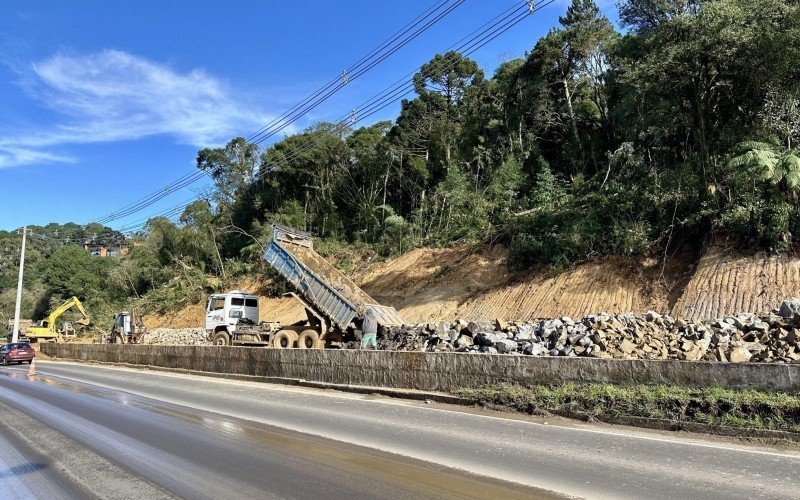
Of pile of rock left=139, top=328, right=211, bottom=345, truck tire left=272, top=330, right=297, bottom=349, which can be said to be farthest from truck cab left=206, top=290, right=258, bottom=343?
pile of rock left=139, top=328, right=211, bottom=345

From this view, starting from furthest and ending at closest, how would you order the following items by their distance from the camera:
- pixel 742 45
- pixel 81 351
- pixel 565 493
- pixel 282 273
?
pixel 81 351 < pixel 282 273 < pixel 742 45 < pixel 565 493

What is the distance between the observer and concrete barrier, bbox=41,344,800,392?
8.24m

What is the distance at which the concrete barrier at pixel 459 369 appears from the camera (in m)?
8.24

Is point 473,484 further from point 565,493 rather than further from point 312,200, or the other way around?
point 312,200

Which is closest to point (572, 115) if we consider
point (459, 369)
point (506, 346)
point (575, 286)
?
point (575, 286)

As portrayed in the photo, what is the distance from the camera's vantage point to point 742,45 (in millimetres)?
16391

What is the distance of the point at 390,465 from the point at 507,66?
3592cm

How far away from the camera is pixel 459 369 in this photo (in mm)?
11438

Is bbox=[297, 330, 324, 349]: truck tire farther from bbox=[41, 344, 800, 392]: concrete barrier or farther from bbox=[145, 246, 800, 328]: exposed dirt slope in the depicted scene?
bbox=[145, 246, 800, 328]: exposed dirt slope

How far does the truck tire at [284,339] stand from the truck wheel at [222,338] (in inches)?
162

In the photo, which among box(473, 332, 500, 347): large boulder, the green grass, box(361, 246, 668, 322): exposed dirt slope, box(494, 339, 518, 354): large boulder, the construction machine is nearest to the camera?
the green grass

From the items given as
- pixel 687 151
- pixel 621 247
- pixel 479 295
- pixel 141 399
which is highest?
pixel 687 151

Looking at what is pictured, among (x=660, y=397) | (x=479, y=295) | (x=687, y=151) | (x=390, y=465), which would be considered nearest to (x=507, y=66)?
(x=687, y=151)

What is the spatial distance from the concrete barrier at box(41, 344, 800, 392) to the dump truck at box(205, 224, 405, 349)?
2604 mm
